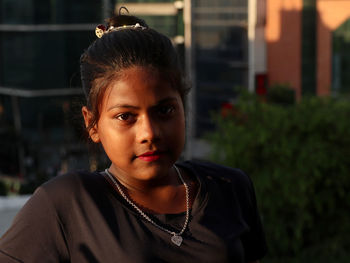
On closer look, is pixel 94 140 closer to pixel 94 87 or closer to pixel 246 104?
pixel 94 87

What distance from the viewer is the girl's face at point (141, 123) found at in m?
1.61

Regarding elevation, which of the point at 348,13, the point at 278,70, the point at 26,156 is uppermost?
the point at 348,13

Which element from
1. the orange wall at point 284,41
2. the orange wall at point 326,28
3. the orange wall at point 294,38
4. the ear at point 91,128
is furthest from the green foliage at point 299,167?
the orange wall at point 284,41

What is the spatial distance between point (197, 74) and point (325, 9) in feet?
24.2

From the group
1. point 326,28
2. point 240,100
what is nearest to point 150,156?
point 240,100

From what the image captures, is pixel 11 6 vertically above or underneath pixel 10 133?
above

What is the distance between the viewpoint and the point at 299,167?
19.9 feet

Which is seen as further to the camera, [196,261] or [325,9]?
[325,9]

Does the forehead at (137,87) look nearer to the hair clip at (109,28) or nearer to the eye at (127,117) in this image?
the eye at (127,117)

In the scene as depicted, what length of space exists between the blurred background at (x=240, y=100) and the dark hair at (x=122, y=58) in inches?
9.0

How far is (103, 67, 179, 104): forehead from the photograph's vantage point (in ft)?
5.28

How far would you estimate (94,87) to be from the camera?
1690 millimetres

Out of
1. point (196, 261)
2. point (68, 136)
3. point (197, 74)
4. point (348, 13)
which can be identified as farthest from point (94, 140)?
point (197, 74)

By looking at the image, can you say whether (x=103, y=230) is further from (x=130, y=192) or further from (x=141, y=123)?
(x=141, y=123)
